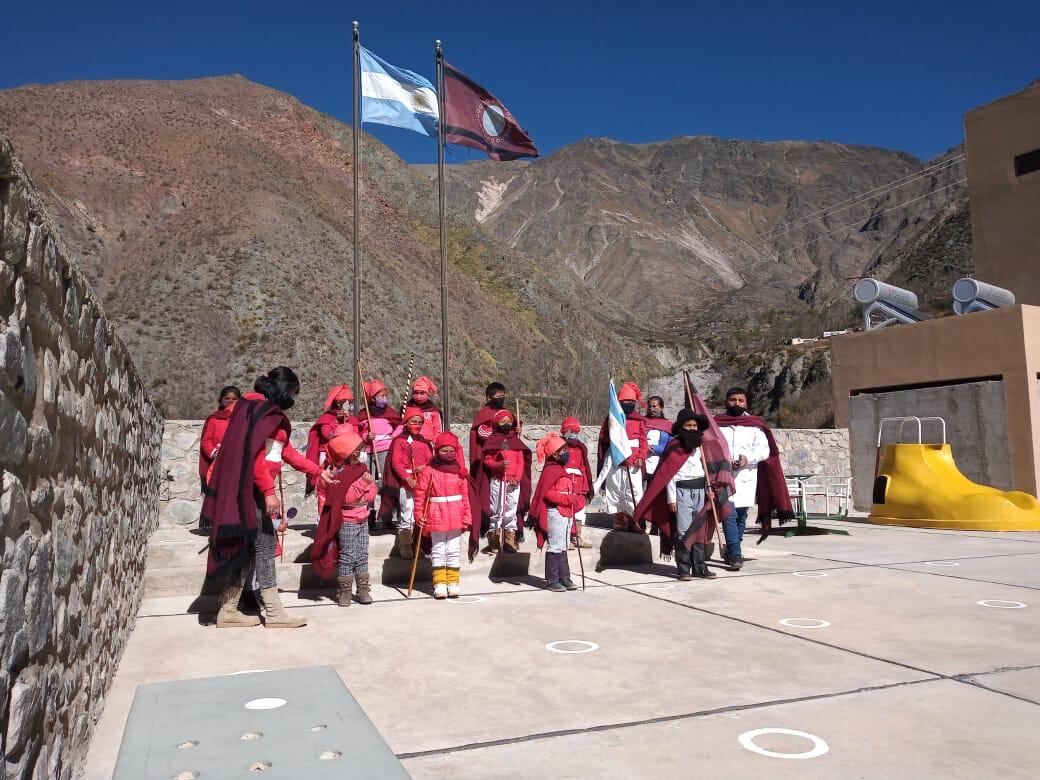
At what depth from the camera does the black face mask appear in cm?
764

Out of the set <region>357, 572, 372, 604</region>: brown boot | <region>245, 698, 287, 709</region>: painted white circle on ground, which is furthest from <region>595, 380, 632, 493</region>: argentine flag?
<region>245, 698, 287, 709</region>: painted white circle on ground

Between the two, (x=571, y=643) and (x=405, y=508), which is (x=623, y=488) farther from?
(x=571, y=643)

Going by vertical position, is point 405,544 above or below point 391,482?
below

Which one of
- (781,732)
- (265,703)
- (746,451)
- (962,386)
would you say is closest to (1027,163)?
(962,386)

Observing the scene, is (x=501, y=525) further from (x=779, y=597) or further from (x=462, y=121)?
(x=462, y=121)

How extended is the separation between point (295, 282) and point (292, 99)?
37493 millimetres

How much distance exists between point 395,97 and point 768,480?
796 centimetres

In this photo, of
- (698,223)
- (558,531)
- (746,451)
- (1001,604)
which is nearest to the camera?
(1001,604)

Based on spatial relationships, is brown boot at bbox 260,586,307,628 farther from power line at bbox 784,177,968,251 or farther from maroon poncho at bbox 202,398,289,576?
power line at bbox 784,177,968,251

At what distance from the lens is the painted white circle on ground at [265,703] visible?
3579mm

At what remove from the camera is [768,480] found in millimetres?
8734

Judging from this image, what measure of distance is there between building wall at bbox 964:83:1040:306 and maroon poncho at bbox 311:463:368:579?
756 inches

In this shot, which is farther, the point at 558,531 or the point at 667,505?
the point at 667,505

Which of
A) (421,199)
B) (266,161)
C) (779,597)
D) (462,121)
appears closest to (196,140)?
(266,161)
